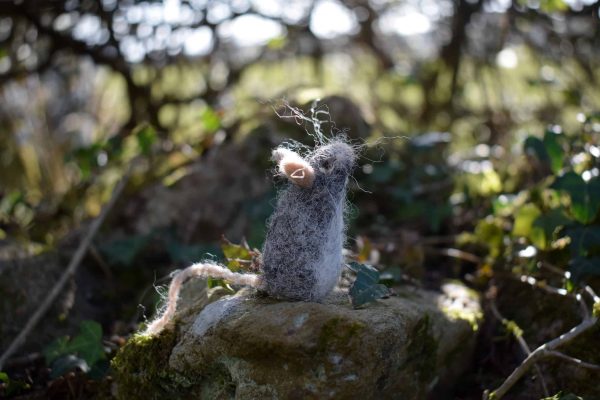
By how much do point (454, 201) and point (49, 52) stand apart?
2801 mm

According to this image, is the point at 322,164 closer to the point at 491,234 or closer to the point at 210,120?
the point at 491,234

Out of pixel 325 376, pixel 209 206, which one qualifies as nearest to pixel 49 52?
pixel 209 206

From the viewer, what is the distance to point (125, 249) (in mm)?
2672

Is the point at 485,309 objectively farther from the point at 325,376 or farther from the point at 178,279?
the point at 178,279

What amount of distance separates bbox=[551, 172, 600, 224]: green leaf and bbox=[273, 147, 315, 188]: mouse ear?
40.9 inches

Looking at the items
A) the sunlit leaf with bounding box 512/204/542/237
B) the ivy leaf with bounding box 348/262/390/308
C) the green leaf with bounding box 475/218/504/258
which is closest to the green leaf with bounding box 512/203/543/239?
the sunlit leaf with bounding box 512/204/542/237

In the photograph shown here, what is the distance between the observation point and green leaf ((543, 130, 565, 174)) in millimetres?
2248

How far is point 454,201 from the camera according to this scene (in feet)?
9.67

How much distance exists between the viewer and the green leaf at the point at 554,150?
2.25 m

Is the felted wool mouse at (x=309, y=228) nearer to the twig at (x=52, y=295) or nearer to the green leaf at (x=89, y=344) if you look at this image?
the green leaf at (x=89, y=344)

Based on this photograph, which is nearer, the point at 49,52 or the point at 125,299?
the point at 125,299

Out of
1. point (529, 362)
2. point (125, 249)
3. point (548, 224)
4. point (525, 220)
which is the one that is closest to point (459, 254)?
point (525, 220)

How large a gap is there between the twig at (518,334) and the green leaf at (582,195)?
41 cm

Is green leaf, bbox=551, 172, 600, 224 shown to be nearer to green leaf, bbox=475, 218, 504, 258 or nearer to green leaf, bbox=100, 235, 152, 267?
green leaf, bbox=475, 218, 504, 258
